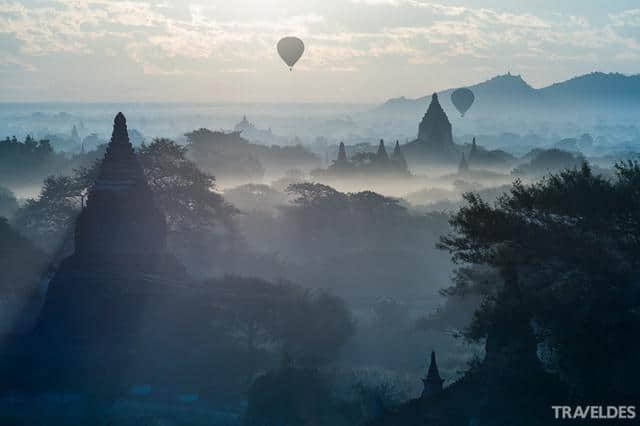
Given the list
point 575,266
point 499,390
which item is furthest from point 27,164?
point 499,390

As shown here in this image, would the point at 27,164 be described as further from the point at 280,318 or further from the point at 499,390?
the point at 499,390

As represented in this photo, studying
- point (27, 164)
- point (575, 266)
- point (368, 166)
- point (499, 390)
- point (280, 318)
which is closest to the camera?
point (499, 390)

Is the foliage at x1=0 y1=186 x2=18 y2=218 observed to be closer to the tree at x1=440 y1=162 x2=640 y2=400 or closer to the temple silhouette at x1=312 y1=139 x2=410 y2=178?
the temple silhouette at x1=312 y1=139 x2=410 y2=178

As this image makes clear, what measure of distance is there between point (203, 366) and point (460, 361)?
1126 centimetres

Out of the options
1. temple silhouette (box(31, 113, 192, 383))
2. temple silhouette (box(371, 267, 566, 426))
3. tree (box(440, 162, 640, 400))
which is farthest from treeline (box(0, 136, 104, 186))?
temple silhouette (box(371, 267, 566, 426))

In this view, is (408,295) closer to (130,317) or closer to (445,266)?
(445,266)

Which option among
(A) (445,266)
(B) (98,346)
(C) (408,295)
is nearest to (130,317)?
(B) (98,346)

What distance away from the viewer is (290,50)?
366ft

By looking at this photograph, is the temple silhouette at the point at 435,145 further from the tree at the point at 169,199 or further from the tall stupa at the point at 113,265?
the tall stupa at the point at 113,265

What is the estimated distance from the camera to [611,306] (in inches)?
858

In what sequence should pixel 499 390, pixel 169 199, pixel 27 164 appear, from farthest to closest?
pixel 27 164
pixel 169 199
pixel 499 390

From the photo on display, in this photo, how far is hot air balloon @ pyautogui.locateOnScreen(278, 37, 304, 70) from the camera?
365 ft

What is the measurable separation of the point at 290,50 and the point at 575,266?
90.8 m

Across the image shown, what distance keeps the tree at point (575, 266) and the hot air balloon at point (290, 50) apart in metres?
87.1
